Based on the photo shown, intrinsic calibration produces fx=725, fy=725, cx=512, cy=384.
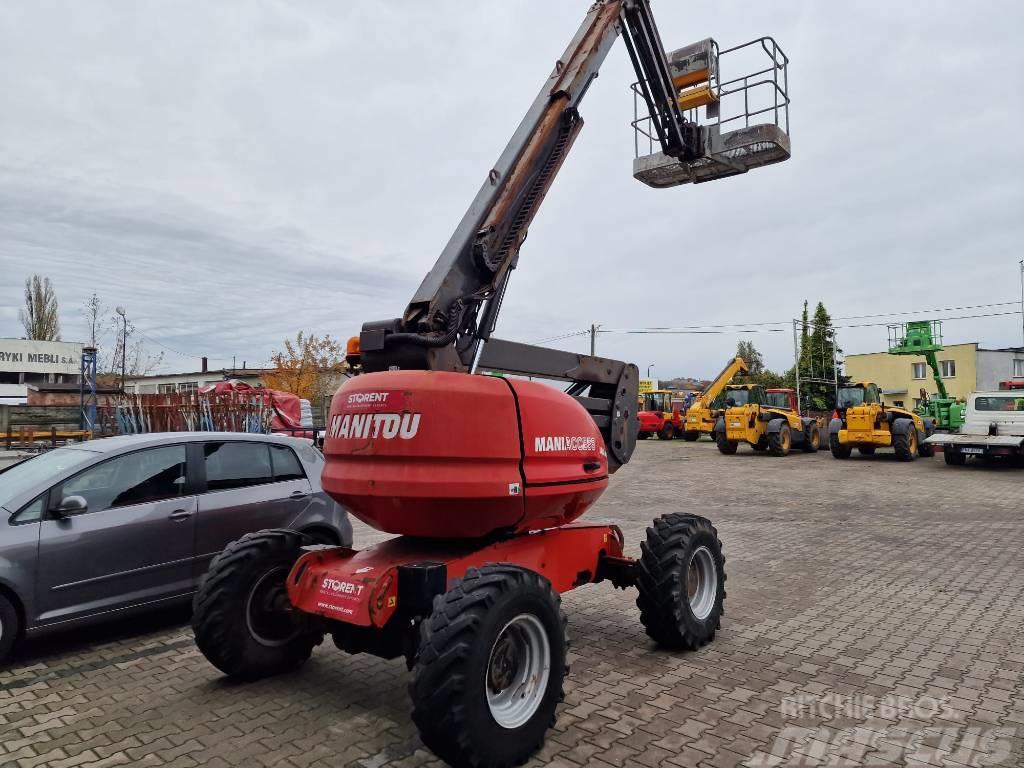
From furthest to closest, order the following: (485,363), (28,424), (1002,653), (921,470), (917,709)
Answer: (28,424), (921,470), (1002,653), (485,363), (917,709)

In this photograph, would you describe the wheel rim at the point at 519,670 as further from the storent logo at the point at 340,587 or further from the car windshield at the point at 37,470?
the car windshield at the point at 37,470

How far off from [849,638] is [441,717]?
362 cm

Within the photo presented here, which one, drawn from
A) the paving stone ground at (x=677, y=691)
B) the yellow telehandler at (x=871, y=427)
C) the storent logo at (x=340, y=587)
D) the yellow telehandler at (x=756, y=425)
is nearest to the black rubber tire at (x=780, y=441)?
the yellow telehandler at (x=756, y=425)

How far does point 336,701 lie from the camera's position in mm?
4262

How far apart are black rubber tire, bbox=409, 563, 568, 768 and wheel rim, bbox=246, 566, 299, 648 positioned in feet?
5.20

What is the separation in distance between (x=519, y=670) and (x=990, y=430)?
1864 cm

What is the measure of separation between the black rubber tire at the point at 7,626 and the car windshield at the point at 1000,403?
20.8 meters

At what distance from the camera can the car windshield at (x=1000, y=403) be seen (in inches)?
719

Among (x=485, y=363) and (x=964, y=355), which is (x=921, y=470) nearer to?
(x=485, y=363)

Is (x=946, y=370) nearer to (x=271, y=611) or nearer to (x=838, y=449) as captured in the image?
(x=838, y=449)

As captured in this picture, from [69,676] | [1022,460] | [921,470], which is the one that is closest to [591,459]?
[69,676]

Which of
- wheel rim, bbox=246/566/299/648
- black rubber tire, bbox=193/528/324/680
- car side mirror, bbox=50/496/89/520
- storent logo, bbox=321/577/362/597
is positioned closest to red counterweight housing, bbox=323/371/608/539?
storent logo, bbox=321/577/362/597

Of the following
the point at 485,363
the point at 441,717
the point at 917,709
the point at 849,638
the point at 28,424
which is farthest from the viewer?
the point at 28,424

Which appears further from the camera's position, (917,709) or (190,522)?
(190,522)
